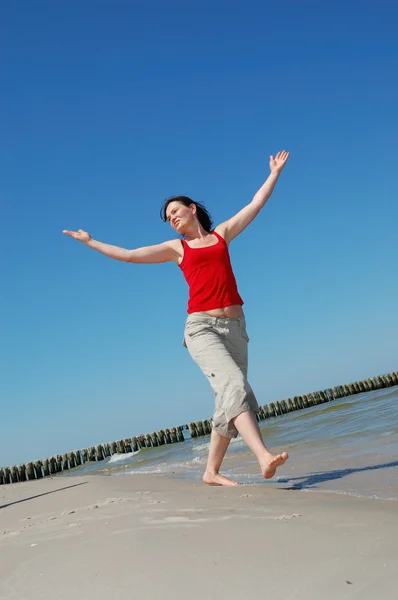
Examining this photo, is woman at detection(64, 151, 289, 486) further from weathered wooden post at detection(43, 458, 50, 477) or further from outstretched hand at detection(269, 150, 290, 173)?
weathered wooden post at detection(43, 458, 50, 477)

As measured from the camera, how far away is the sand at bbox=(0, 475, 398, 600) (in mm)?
1629

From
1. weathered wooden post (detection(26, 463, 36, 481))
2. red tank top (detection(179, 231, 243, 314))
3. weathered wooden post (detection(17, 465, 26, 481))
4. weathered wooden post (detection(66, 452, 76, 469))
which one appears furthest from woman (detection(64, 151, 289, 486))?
weathered wooden post (detection(66, 452, 76, 469))

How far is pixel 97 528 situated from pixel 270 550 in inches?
37.4

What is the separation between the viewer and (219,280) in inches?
160

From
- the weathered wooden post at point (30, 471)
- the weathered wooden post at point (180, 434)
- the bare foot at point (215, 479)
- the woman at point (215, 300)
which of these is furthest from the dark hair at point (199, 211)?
the weathered wooden post at point (180, 434)

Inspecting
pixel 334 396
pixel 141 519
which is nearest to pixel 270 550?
pixel 141 519

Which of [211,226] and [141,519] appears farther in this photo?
[211,226]

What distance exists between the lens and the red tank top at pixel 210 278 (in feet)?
13.3

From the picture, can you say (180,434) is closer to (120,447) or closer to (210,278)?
(120,447)

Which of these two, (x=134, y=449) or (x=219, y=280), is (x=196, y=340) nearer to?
(x=219, y=280)

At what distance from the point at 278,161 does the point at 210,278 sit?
109cm

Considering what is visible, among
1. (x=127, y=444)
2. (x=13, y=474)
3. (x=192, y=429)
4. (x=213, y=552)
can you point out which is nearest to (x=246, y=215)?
(x=213, y=552)

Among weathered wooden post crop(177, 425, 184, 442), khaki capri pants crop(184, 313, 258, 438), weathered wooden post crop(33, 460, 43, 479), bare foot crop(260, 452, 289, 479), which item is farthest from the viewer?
weathered wooden post crop(177, 425, 184, 442)

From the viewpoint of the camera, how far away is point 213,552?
196 centimetres
